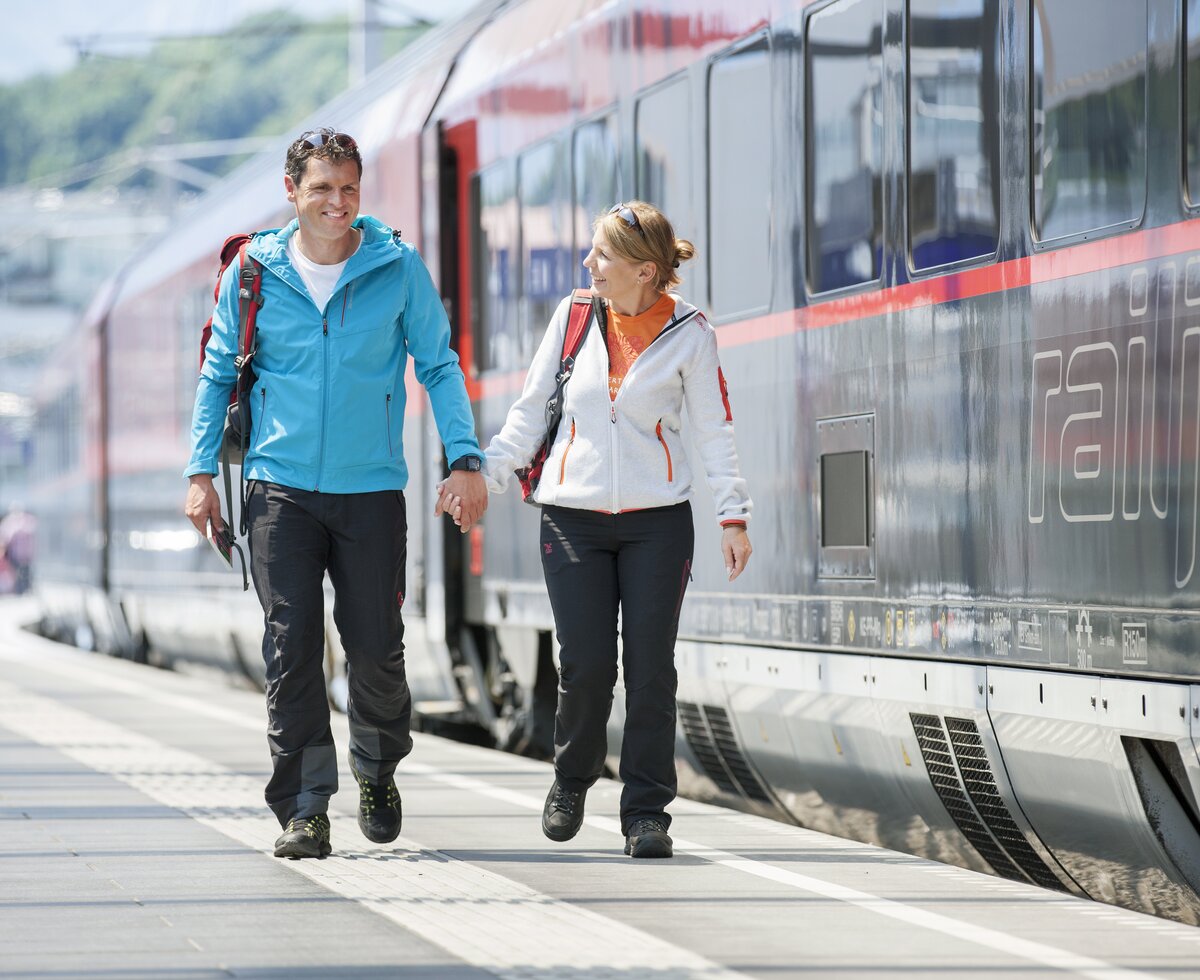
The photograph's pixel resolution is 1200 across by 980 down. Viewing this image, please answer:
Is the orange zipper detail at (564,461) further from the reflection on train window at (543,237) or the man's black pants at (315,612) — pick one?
the reflection on train window at (543,237)

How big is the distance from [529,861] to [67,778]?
276 cm

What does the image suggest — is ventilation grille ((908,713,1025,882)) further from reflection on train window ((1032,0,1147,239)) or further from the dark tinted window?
reflection on train window ((1032,0,1147,239))

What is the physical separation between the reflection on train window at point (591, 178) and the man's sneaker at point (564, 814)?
2738mm

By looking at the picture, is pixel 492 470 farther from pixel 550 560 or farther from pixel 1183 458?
pixel 1183 458

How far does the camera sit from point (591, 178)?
835 cm

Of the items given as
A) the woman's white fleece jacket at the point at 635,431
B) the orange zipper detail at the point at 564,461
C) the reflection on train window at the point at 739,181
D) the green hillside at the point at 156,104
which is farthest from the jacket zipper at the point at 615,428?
the green hillside at the point at 156,104

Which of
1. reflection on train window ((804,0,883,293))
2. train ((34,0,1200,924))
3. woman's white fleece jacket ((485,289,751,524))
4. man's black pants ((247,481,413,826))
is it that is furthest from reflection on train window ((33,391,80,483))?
woman's white fleece jacket ((485,289,751,524))

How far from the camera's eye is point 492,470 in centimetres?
577

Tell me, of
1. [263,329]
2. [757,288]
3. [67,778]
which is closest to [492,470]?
[263,329]

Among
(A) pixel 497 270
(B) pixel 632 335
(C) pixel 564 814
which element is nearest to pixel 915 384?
(B) pixel 632 335

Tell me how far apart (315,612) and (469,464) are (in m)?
0.57

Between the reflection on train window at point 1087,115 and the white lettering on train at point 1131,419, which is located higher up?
the reflection on train window at point 1087,115

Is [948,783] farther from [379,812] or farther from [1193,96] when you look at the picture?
[1193,96]

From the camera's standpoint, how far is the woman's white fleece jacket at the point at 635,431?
18.6 feet
